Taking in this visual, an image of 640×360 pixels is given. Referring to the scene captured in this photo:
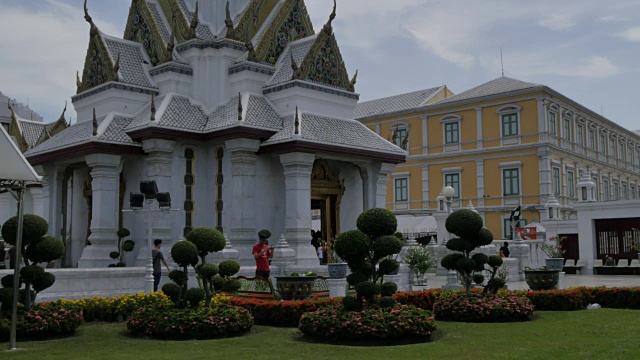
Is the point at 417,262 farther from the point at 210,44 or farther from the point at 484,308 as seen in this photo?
the point at 210,44

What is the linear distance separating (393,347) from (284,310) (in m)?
3.10

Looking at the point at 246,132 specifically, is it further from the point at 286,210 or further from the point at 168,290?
the point at 168,290

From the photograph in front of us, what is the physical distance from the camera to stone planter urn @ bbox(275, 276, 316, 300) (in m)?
14.7

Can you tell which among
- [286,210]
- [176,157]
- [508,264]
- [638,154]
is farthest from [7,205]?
[638,154]

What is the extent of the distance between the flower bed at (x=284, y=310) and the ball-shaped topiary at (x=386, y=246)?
1606 millimetres

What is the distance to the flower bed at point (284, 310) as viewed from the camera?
43.4 ft

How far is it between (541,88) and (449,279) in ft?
90.8

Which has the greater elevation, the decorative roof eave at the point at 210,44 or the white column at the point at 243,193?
the decorative roof eave at the point at 210,44

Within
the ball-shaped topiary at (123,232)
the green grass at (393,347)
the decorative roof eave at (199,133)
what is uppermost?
the decorative roof eave at (199,133)

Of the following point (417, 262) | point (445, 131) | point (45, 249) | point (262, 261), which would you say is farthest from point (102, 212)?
point (445, 131)

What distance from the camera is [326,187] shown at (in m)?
23.1

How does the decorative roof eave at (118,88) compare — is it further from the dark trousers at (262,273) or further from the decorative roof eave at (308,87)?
the dark trousers at (262,273)

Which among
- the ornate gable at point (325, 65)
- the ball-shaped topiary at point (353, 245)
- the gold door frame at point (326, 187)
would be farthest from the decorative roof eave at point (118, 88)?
the ball-shaped topiary at point (353, 245)

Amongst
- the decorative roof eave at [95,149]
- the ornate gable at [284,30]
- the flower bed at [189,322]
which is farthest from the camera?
the ornate gable at [284,30]
